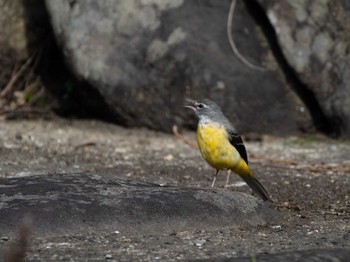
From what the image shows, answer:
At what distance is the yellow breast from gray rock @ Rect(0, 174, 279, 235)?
2.78ft

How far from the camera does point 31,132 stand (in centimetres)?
970

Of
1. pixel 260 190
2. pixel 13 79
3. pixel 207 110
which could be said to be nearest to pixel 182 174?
pixel 207 110

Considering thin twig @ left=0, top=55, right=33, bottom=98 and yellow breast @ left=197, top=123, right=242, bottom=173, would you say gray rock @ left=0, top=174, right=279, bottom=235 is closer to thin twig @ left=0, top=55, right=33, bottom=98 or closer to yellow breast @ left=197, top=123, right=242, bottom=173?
yellow breast @ left=197, top=123, right=242, bottom=173

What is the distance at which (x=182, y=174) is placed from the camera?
804 cm

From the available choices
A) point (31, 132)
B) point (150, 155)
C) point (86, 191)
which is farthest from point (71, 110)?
point (86, 191)

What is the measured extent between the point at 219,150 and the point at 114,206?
1561mm

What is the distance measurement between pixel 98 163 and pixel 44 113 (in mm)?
2289

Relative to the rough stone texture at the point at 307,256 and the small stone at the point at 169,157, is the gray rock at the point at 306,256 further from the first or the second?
the small stone at the point at 169,157

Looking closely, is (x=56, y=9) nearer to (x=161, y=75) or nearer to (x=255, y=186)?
(x=161, y=75)

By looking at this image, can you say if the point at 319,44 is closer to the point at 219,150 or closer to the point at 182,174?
the point at 182,174

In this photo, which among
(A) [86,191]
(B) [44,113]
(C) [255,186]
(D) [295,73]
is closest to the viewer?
(A) [86,191]

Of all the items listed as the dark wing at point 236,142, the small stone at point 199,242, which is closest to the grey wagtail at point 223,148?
the dark wing at point 236,142

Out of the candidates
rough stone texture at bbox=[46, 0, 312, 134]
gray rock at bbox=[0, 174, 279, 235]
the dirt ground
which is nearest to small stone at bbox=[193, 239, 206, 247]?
the dirt ground

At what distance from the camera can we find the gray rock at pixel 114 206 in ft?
17.3
